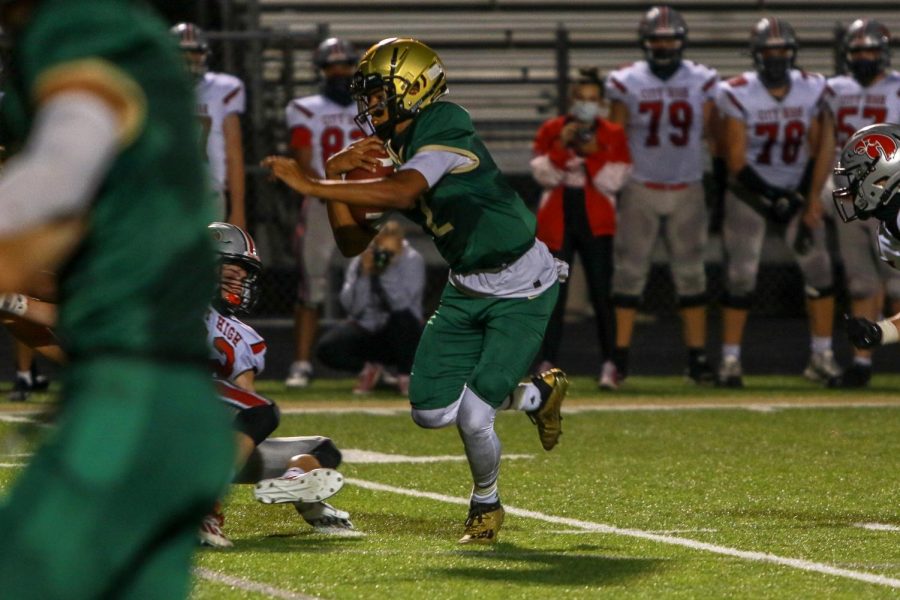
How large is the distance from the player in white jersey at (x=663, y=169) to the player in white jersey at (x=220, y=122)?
7.65 ft

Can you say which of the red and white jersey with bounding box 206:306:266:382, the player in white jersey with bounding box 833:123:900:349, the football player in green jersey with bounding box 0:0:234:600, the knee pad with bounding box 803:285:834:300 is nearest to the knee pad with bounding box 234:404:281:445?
the red and white jersey with bounding box 206:306:266:382

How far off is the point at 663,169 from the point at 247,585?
21.3 feet

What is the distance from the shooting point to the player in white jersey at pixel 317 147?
34.3ft

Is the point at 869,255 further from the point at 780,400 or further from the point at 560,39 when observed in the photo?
the point at 560,39

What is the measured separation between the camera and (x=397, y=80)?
5426 mm

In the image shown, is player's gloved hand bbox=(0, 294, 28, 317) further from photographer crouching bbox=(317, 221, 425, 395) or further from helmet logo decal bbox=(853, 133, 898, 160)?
photographer crouching bbox=(317, 221, 425, 395)

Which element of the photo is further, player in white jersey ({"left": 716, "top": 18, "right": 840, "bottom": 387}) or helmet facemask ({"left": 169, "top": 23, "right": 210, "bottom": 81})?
player in white jersey ({"left": 716, "top": 18, "right": 840, "bottom": 387})

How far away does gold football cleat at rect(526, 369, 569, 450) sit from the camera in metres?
6.03

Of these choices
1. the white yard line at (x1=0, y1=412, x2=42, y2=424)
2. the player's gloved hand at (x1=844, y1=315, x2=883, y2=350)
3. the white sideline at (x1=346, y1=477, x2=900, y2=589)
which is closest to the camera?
the white sideline at (x1=346, y1=477, x2=900, y2=589)

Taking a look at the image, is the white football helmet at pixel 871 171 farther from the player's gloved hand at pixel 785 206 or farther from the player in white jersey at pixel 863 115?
the player in white jersey at pixel 863 115

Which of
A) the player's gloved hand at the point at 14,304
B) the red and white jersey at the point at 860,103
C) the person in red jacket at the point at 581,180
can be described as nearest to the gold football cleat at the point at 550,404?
the player's gloved hand at the point at 14,304

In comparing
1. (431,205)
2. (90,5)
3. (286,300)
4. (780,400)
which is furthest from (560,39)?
(90,5)

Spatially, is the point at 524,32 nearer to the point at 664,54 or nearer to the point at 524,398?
the point at 664,54

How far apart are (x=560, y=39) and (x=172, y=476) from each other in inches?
438
